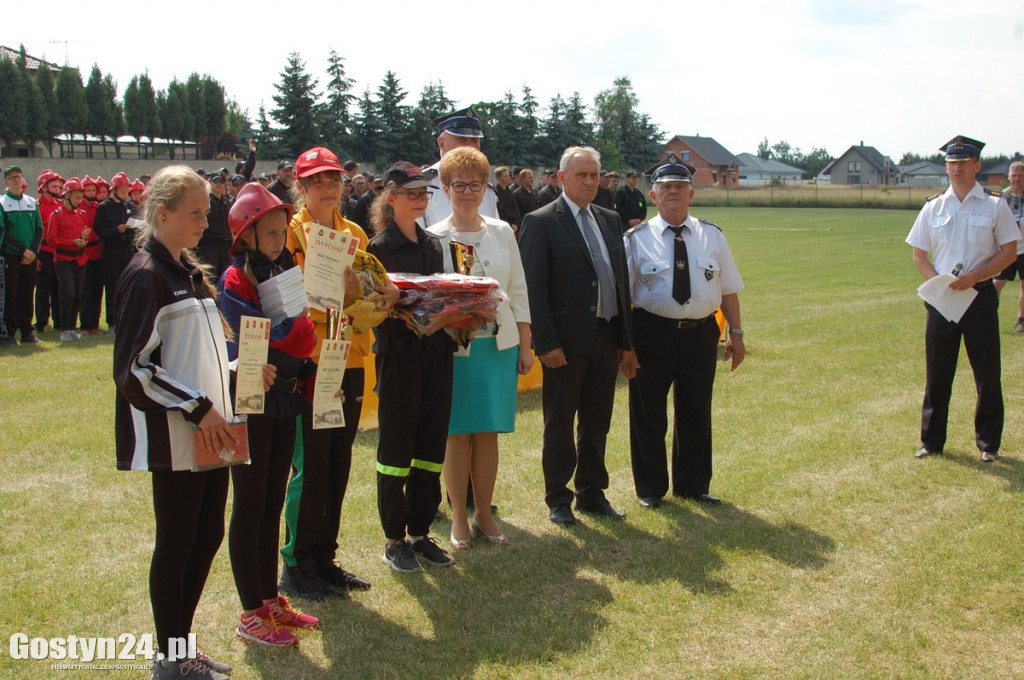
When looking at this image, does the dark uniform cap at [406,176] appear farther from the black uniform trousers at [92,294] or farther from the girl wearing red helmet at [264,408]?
the black uniform trousers at [92,294]

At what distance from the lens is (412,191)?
4.74 metres

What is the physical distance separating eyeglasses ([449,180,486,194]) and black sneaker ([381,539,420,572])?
2.00 m

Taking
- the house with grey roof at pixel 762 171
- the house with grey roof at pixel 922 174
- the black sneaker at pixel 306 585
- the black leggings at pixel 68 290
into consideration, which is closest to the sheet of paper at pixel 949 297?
the black sneaker at pixel 306 585

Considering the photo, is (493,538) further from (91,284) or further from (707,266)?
(91,284)

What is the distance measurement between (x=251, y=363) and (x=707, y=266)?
10.8 feet

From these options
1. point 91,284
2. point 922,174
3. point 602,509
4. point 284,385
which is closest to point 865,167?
point 922,174

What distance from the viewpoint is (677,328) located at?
598 cm

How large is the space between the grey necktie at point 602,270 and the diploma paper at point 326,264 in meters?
2.02

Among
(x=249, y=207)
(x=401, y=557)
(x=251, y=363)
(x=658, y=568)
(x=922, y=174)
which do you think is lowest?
(x=658, y=568)

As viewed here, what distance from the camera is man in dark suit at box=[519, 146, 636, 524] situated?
5.62 m

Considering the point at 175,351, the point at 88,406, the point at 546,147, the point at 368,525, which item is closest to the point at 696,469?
the point at 368,525

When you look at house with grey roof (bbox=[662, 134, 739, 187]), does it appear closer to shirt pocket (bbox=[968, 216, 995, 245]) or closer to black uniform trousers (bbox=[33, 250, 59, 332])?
black uniform trousers (bbox=[33, 250, 59, 332])

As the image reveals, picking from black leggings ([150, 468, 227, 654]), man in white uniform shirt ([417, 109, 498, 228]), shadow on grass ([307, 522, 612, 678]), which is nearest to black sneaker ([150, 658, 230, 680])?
black leggings ([150, 468, 227, 654])

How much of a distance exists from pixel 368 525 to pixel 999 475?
4.49 meters
